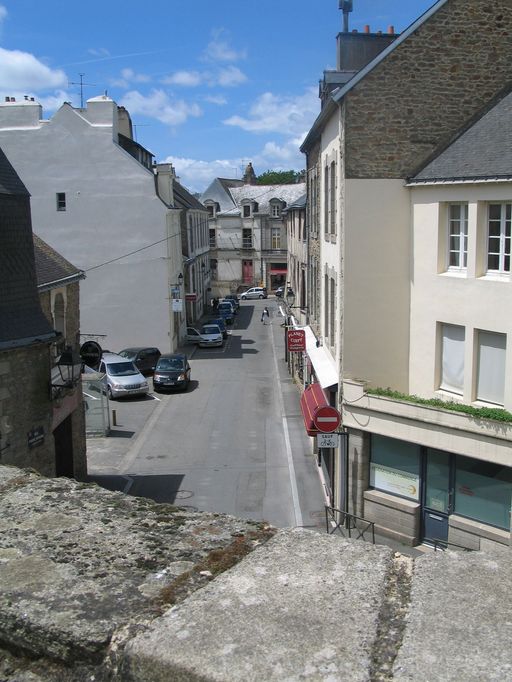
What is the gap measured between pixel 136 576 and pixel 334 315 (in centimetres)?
1632

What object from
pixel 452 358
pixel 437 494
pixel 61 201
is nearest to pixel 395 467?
pixel 437 494

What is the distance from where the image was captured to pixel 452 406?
548 inches

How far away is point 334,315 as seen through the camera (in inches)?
737

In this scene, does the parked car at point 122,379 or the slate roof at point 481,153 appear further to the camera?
the parked car at point 122,379

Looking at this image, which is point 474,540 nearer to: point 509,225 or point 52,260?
point 509,225

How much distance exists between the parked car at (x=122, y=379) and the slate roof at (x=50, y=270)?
380 inches

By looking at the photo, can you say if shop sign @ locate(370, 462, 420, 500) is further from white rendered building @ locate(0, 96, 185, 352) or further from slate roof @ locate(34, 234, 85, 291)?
white rendered building @ locate(0, 96, 185, 352)

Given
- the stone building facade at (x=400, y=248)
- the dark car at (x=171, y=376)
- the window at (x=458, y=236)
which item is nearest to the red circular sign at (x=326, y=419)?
the stone building facade at (x=400, y=248)

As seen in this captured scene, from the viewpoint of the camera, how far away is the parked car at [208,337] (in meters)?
42.3

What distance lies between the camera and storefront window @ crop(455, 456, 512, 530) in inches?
524

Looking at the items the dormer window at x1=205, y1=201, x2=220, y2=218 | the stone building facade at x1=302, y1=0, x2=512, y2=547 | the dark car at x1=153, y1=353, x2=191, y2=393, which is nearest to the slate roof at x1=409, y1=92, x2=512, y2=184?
the stone building facade at x1=302, y1=0, x2=512, y2=547

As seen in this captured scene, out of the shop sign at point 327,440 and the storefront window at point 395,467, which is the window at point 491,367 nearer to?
the storefront window at point 395,467

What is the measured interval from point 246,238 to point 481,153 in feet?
191

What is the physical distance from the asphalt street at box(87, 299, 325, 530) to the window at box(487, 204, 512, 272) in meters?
6.95
